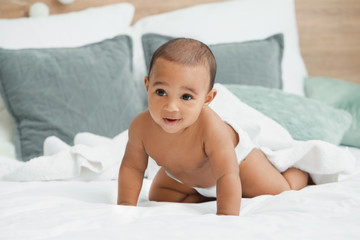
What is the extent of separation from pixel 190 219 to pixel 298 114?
974 mm

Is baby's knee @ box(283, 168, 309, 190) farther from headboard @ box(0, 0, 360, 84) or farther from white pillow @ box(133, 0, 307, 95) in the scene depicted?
headboard @ box(0, 0, 360, 84)

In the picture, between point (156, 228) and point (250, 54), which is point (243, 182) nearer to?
point (156, 228)

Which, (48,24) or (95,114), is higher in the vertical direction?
(48,24)

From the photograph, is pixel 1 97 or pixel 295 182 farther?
pixel 1 97

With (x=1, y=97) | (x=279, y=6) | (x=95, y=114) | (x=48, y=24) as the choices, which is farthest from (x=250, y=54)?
(x=1, y=97)

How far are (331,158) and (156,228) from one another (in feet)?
2.21

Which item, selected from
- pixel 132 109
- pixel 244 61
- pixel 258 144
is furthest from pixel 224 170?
pixel 244 61

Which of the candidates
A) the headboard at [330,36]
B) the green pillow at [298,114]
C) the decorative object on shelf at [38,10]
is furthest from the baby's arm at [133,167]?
the headboard at [330,36]

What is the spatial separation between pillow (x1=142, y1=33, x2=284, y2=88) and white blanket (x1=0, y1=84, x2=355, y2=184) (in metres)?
0.54

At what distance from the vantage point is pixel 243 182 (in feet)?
4.16

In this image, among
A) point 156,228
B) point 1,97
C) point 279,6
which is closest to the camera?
point 156,228

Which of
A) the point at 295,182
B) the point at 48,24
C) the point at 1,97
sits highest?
the point at 48,24

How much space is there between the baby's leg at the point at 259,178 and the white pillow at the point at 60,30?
1009 millimetres

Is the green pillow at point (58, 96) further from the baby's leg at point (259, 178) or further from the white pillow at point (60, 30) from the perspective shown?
the baby's leg at point (259, 178)
